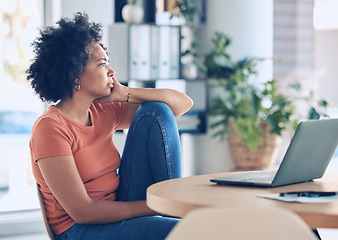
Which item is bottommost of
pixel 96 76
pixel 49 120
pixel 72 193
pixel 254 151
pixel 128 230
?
pixel 254 151

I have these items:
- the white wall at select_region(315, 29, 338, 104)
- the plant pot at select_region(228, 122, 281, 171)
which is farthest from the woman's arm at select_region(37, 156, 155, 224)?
the white wall at select_region(315, 29, 338, 104)

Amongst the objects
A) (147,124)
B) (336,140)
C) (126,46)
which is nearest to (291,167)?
(336,140)

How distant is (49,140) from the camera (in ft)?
5.20

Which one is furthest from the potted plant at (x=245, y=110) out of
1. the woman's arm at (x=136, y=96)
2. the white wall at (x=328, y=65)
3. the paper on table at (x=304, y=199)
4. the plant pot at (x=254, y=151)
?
the paper on table at (x=304, y=199)

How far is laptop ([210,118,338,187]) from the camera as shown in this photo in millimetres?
1317

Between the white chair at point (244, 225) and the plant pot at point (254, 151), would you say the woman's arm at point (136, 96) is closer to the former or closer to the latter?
the white chair at point (244, 225)

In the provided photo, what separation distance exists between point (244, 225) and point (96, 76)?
117 centimetres

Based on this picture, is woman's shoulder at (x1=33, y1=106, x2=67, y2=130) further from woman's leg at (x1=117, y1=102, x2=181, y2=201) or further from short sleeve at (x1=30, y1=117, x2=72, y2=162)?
Result: woman's leg at (x1=117, y1=102, x2=181, y2=201)

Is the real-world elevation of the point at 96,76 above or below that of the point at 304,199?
above

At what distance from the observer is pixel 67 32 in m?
1.80

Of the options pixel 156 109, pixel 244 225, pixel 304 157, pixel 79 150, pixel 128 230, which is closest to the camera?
pixel 244 225

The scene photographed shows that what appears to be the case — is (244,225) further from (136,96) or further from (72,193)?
(136,96)

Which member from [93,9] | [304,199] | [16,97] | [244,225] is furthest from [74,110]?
[16,97]

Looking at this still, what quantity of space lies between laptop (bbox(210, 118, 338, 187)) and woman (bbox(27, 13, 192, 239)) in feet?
1.07
